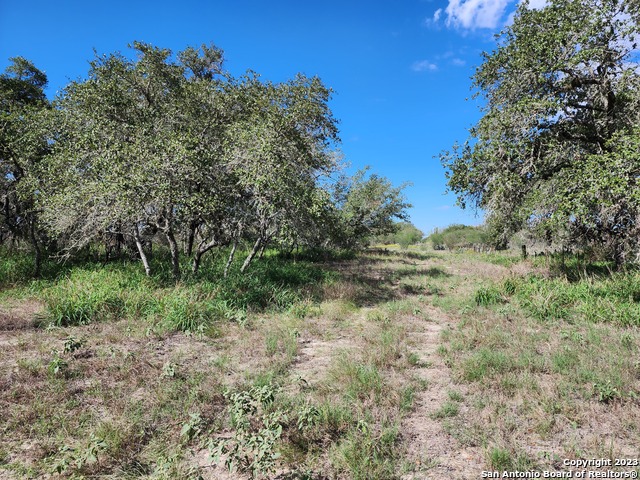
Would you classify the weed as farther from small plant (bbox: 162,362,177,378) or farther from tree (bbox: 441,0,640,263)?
tree (bbox: 441,0,640,263)

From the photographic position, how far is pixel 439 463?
10.9 ft

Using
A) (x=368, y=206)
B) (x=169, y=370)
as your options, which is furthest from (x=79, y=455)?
(x=368, y=206)

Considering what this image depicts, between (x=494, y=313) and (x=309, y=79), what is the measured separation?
10.6m

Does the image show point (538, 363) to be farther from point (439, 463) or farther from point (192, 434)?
point (192, 434)

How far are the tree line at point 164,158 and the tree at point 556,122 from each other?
6.18 m

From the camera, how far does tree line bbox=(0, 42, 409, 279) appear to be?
28.9 ft

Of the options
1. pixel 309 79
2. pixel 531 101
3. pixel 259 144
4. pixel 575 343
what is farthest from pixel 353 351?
pixel 309 79

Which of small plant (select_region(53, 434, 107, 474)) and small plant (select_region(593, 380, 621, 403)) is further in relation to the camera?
small plant (select_region(593, 380, 621, 403))

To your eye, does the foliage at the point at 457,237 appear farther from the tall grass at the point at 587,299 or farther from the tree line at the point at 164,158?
the tree line at the point at 164,158

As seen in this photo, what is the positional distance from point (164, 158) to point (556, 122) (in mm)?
12939

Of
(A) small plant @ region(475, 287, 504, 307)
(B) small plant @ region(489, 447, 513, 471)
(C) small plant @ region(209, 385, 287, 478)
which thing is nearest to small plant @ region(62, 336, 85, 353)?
(C) small plant @ region(209, 385, 287, 478)

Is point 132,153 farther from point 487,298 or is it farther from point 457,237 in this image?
point 457,237

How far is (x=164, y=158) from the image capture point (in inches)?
344

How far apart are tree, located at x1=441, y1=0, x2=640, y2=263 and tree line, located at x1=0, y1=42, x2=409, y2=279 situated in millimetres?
6178
